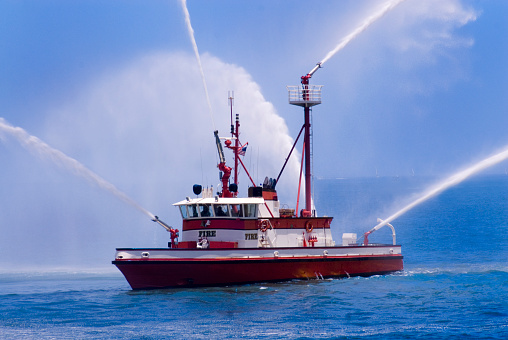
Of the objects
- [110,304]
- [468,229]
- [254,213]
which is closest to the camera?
[110,304]

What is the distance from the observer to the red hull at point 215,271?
28312 millimetres

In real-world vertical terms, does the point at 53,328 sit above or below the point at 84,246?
below

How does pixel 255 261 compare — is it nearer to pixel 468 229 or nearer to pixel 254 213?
pixel 254 213

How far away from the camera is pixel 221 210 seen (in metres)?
30.3

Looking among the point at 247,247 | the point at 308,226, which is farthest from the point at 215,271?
the point at 308,226

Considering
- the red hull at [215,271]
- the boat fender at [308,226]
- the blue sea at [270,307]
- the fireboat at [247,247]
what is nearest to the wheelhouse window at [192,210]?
the fireboat at [247,247]

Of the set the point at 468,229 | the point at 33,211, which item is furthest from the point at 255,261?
the point at 33,211

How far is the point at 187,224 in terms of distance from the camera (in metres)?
30.7

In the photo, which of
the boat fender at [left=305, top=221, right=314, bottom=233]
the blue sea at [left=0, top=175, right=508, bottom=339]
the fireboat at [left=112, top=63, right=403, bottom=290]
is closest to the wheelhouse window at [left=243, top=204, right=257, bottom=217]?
the fireboat at [left=112, top=63, right=403, bottom=290]

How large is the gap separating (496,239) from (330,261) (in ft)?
84.5

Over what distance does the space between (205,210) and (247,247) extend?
7.51 feet

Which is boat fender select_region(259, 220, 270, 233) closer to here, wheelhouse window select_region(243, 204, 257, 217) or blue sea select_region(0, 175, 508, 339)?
wheelhouse window select_region(243, 204, 257, 217)

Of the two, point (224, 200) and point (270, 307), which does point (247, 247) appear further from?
point (270, 307)

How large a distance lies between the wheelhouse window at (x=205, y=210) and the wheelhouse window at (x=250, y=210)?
144 cm
